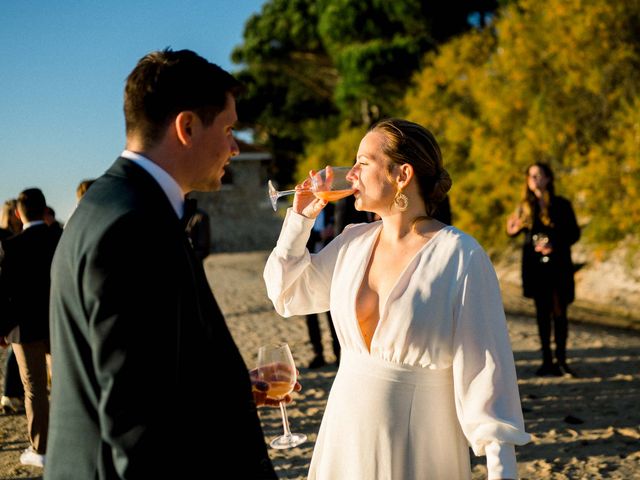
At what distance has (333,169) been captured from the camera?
2.85 metres

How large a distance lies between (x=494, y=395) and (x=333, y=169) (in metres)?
1.22

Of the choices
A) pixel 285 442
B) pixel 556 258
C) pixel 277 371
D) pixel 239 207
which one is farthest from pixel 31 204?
pixel 239 207

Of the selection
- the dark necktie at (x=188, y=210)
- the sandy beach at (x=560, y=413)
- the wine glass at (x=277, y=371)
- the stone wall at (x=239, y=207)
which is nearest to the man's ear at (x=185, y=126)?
the dark necktie at (x=188, y=210)

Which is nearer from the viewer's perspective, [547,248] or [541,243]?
[541,243]

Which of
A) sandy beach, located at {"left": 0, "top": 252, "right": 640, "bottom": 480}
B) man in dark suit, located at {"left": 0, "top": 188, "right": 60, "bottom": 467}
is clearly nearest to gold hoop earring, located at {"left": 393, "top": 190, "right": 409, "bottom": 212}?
sandy beach, located at {"left": 0, "top": 252, "right": 640, "bottom": 480}

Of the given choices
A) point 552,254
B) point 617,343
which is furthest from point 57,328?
point 617,343

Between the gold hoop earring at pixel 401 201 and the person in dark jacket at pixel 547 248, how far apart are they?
446 cm

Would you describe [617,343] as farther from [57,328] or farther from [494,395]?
[57,328]

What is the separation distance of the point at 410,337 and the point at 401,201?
0.57m

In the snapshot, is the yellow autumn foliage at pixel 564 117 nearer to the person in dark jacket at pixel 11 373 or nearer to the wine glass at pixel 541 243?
the wine glass at pixel 541 243

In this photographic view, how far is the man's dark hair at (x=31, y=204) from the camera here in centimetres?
513

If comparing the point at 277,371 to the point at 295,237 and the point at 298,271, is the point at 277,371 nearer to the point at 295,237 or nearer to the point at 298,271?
the point at 298,271

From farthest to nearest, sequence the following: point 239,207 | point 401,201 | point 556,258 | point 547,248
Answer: point 239,207 < point 556,258 < point 547,248 < point 401,201

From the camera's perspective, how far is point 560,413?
5805mm
